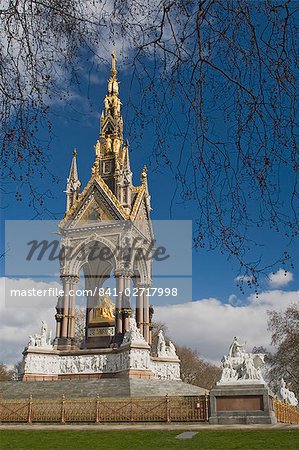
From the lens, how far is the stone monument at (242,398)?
16.4 meters

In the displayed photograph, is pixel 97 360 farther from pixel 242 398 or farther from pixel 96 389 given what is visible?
pixel 242 398

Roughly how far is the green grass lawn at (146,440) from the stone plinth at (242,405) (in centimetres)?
313

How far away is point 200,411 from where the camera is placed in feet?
55.7

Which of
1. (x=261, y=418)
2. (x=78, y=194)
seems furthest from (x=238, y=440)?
(x=78, y=194)

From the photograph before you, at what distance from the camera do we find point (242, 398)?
1672 cm

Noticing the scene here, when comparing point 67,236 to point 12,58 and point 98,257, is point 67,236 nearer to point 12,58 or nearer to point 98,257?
point 98,257

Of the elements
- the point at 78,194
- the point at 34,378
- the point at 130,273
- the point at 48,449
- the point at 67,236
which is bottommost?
the point at 48,449

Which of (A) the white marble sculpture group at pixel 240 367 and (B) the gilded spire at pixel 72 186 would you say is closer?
(A) the white marble sculpture group at pixel 240 367

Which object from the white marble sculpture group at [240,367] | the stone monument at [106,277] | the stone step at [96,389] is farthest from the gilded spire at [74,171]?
the white marble sculpture group at [240,367]

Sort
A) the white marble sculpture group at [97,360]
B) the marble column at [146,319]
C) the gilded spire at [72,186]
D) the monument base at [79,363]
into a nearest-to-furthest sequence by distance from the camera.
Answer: the white marble sculpture group at [97,360] → the monument base at [79,363] → the marble column at [146,319] → the gilded spire at [72,186]

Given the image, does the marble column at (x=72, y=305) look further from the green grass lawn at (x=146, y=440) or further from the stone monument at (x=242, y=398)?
the green grass lawn at (x=146, y=440)

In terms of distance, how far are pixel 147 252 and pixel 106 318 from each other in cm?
440

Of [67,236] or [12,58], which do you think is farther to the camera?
[67,236]

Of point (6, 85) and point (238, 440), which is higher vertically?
point (6, 85)
